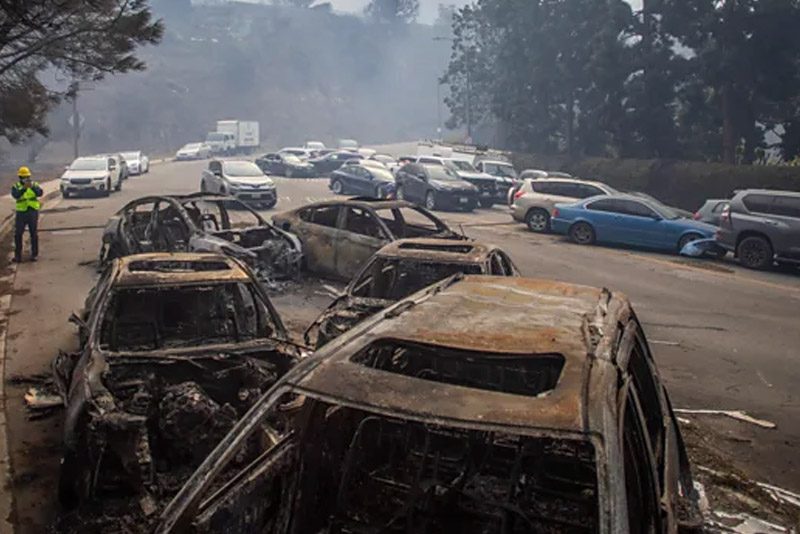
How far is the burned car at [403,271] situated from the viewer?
8.24 m

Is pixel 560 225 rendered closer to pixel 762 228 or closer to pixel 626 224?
pixel 626 224

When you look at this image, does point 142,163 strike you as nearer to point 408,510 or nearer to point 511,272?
point 511,272

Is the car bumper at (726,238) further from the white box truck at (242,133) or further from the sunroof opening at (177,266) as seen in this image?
the white box truck at (242,133)

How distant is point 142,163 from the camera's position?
43156 mm

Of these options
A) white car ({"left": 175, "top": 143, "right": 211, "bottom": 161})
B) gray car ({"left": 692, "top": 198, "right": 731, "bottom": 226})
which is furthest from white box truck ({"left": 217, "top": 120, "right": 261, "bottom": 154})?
gray car ({"left": 692, "top": 198, "right": 731, "bottom": 226})

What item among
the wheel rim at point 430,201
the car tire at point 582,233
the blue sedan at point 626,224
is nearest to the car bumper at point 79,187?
the wheel rim at point 430,201

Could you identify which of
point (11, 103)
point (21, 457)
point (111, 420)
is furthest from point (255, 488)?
point (11, 103)

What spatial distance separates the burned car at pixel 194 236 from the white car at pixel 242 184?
33.4ft

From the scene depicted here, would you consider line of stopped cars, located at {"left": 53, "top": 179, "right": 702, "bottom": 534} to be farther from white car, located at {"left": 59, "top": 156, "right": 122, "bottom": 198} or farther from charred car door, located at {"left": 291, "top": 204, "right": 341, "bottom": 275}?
white car, located at {"left": 59, "top": 156, "right": 122, "bottom": 198}

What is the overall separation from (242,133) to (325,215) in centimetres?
5904

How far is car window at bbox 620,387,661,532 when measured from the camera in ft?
10.8

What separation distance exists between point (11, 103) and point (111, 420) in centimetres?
1102

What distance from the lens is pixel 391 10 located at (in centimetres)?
12125

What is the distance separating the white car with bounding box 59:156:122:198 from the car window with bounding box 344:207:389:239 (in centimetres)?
1852
